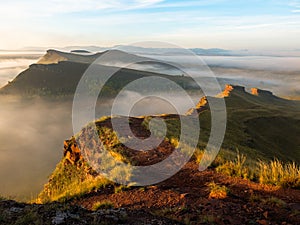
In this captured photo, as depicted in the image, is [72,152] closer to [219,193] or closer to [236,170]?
[236,170]

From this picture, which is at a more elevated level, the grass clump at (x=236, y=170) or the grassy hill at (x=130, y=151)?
the grass clump at (x=236, y=170)

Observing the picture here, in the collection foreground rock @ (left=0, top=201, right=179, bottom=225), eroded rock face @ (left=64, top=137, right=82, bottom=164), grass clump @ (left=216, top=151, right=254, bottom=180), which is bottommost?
eroded rock face @ (left=64, top=137, right=82, bottom=164)

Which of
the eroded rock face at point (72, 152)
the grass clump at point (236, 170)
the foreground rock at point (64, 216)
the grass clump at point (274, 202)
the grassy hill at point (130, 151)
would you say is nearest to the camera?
the foreground rock at point (64, 216)

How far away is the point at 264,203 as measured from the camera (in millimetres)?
9078

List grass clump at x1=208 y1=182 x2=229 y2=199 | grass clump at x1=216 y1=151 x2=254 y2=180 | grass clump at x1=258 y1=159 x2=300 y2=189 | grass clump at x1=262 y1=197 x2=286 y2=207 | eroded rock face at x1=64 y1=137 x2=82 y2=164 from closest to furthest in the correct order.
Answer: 1. grass clump at x1=262 y1=197 x2=286 y2=207
2. grass clump at x1=208 y1=182 x2=229 y2=199
3. grass clump at x1=258 y1=159 x2=300 y2=189
4. grass clump at x1=216 y1=151 x2=254 y2=180
5. eroded rock face at x1=64 y1=137 x2=82 y2=164

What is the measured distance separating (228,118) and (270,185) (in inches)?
2062

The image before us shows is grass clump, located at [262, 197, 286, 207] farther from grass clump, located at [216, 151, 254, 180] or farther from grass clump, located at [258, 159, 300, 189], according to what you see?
grass clump, located at [216, 151, 254, 180]

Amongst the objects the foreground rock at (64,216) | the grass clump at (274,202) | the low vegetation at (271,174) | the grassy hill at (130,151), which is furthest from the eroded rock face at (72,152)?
the grass clump at (274,202)

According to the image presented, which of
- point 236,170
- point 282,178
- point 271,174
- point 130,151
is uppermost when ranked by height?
point 282,178

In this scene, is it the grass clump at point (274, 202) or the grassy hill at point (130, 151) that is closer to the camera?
the grass clump at point (274, 202)

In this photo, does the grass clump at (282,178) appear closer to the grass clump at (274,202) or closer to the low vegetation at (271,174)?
the low vegetation at (271,174)

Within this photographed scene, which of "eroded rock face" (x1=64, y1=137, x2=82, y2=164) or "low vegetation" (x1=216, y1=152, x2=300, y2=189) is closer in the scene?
"low vegetation" (x1=216, y1=152, x2=300, y2=189)

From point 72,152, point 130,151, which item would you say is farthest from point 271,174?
point 72,152

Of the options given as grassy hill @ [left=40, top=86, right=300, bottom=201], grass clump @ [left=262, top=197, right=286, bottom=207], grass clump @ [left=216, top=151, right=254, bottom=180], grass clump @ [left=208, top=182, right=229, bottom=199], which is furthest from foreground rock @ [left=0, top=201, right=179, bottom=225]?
grass clump @ [left=216, top=151, right=254, bottom=180]
